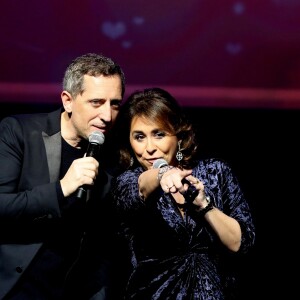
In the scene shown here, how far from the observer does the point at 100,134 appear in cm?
191

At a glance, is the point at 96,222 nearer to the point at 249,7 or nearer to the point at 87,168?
the point at 87,168

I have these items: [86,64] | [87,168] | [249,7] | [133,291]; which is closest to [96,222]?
[133,291]

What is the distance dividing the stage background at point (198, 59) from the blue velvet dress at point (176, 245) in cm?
76

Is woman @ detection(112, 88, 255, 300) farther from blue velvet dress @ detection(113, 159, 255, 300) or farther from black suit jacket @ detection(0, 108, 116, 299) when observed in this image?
black suit jacket @ detection(0, 108, 116, 299)

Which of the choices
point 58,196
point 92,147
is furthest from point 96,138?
point 58,196

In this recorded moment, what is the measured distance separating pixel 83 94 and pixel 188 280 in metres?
0.81

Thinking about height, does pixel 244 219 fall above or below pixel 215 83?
below

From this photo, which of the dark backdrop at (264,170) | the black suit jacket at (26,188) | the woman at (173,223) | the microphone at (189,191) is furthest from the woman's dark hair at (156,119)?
the dark backdrop at (264,170)

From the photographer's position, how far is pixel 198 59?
2.76 meters

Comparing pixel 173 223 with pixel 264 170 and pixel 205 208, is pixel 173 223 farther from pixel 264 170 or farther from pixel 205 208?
pixel 264 170

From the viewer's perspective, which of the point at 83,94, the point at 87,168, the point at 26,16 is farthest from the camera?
the point at 26,16

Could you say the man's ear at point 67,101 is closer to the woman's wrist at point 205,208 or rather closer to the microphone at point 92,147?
the microphone at point 92,147

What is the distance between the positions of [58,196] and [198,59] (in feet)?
4.21

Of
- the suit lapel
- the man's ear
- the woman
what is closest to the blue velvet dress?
the woman
